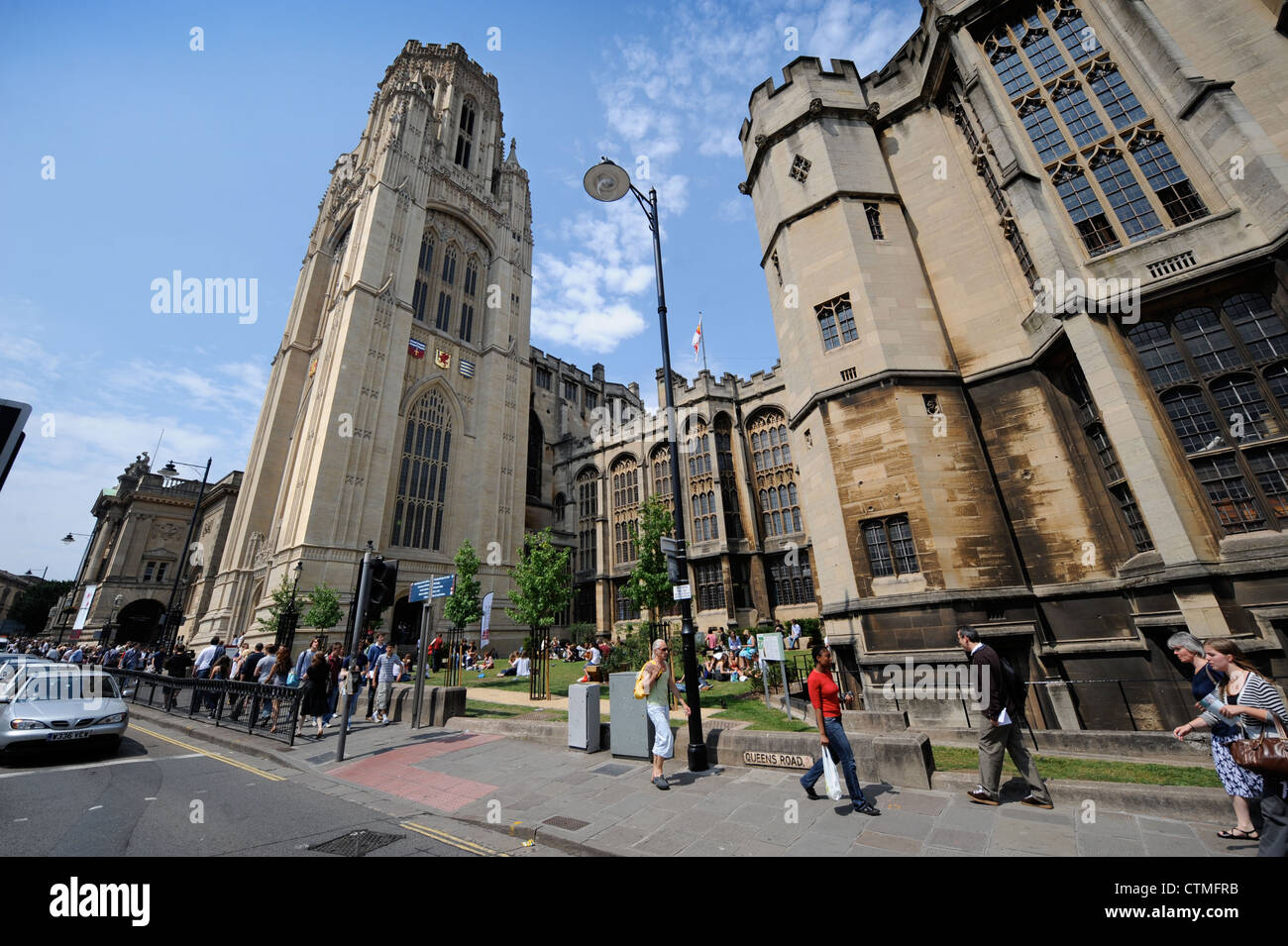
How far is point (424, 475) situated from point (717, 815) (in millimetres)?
31027

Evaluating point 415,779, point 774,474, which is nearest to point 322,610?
point 415,779

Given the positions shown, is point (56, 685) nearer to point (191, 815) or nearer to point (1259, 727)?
point (191, 815)

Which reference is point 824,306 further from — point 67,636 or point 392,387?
point 67,636

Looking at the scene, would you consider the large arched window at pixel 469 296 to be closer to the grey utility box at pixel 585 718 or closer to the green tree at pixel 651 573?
the green tree at pixel 651 573

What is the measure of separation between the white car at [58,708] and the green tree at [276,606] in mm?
13736

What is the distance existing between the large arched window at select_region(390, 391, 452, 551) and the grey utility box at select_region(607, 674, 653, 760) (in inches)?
1023

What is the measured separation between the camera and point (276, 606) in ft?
77.3

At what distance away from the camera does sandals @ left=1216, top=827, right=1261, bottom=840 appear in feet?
12.6

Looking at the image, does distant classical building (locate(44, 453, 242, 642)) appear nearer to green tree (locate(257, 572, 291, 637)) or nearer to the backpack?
green tree (locate(257, 572, 291, 637))

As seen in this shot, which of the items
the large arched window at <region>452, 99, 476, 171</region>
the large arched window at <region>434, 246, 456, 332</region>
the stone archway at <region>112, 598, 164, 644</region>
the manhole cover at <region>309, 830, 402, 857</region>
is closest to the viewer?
the manhole cover at <region>309, 830, 402, 857</region>

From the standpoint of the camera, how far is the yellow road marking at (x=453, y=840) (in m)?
4.56

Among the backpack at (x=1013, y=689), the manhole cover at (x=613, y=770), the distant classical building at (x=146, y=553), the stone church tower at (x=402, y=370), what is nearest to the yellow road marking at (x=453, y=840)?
the manhole cover at (x=613, y=770)

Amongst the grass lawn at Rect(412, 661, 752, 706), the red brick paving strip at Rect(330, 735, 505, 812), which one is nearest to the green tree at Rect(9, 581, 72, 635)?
the grass lawn at Rect(412, 661, 752, 706)
